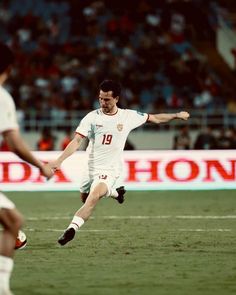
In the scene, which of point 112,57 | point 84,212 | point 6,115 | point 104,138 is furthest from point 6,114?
point 112,57

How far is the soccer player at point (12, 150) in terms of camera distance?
714cm

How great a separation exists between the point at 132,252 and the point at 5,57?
414 centimetres

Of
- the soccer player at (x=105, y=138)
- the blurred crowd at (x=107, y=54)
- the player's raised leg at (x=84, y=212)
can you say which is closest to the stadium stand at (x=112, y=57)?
the blurred crowd at (x=107, y=54)

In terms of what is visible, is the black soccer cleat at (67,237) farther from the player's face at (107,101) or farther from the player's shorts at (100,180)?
the player's face at (107,101)

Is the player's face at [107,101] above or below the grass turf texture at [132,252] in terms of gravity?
above

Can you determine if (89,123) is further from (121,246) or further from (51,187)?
(51,187)

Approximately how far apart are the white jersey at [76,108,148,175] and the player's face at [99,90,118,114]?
3.7 inches

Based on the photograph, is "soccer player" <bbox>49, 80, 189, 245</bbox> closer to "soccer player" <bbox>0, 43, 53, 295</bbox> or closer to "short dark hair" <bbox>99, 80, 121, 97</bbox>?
"short dark hair" <bbox>99, 80, 121, 97</bbox>

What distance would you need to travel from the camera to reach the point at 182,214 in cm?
1555

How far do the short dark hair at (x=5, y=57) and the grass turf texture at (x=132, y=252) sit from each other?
2079 millimetres

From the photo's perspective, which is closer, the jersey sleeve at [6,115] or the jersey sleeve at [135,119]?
the jersey sleeve at [6,115]

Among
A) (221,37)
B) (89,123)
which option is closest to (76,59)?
(221,37)

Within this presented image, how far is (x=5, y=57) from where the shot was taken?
7301 mm

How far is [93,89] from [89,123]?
47.7 feet
